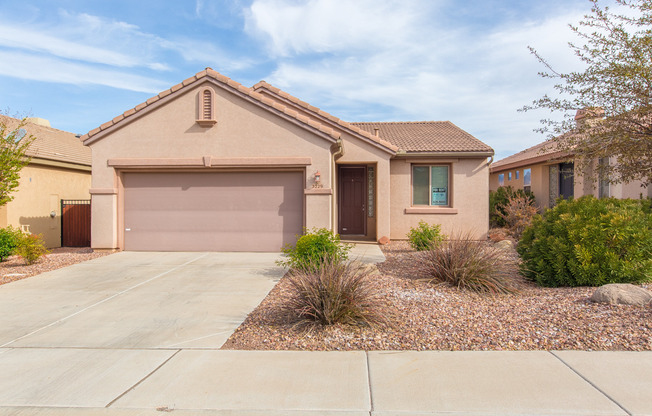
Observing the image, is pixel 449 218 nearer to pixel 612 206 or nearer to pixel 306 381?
pixel 612 206

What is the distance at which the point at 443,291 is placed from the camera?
25.5ft

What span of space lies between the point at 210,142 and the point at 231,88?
1552 millimetres

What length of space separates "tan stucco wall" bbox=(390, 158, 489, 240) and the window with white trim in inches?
10.3

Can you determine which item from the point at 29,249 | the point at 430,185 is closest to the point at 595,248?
the point at 430,185

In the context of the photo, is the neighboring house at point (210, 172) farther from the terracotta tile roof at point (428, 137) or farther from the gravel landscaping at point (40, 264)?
the terracotta tile roof at point (428, 137)

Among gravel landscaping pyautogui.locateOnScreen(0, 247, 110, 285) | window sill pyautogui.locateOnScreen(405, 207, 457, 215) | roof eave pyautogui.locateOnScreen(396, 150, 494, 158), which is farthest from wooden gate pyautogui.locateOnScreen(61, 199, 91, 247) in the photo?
window sill pyautogui.locateOnScreen(405, 207, 457, 215)

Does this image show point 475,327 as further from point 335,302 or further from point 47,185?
point 47,185

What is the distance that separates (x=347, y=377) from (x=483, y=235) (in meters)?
12.0

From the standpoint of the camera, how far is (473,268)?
7973mm

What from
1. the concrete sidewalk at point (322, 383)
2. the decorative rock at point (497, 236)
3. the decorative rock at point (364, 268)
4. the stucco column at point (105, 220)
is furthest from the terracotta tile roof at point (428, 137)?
the concrete sidewalk at point (322, 383)

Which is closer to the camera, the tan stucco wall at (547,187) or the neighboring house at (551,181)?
the tan stucco wall at (547,187)

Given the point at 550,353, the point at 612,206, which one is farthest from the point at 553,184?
the point at 550,353

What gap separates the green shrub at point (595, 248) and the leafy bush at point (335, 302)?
3.76m

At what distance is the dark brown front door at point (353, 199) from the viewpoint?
16.1 metres
